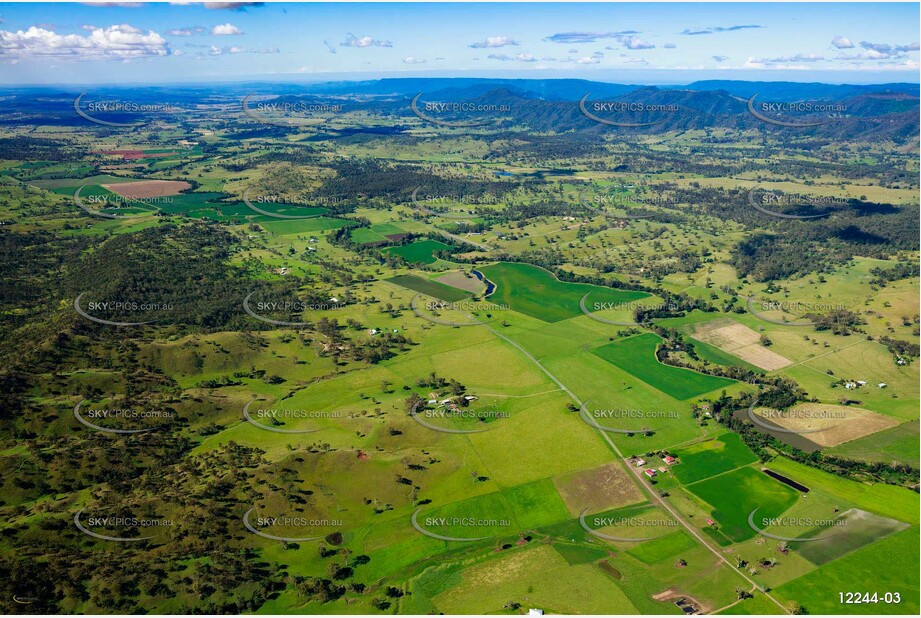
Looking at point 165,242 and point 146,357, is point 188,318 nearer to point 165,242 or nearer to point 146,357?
point 146,357

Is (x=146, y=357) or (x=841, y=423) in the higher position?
(x=146, y=357)

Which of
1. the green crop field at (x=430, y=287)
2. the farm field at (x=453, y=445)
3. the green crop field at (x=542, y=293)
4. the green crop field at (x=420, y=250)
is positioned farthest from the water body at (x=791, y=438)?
the green crop field at (x=420, y=250)

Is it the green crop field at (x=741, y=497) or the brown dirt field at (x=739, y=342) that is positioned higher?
the brown dirt field at (x=739, y=342)

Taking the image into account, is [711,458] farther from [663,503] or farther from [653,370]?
[653,370]

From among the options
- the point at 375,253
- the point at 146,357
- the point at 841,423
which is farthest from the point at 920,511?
the point at 375,253

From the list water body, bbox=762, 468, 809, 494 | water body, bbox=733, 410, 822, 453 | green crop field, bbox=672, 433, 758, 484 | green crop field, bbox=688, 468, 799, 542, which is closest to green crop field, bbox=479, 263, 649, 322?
water body, bbox=733, 410, 822, 453

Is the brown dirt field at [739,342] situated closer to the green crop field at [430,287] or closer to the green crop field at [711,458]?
the green crop field at [711,458]
